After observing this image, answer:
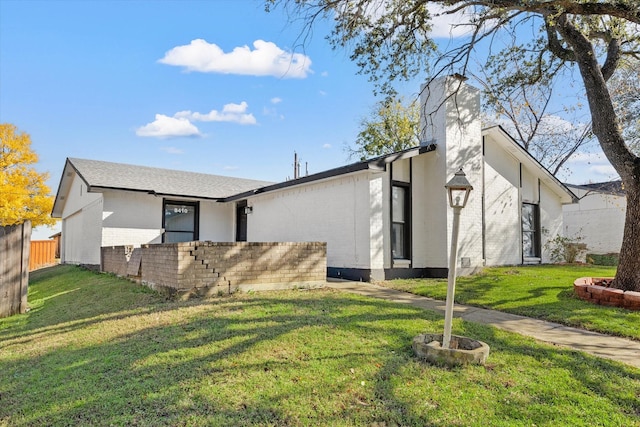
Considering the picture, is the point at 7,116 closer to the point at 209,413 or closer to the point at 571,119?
the point at 209,413

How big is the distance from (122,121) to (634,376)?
63.6 ft

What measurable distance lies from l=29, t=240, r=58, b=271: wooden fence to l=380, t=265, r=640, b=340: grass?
27.4 meters

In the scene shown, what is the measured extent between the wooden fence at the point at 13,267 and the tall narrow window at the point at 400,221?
8.90 meters

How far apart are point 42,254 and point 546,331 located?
32099mm

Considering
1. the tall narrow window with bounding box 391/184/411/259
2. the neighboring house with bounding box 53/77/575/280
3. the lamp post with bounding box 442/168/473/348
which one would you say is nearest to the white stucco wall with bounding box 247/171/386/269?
the neighboring house with bounding box 53/77/575/280

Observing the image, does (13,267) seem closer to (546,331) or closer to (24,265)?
(24,265)

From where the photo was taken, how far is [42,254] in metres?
28.4

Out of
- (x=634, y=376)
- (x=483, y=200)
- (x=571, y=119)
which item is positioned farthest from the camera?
(x=571, y=119)

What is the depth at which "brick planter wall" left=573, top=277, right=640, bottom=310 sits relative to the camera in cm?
706

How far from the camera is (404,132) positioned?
2972 cm

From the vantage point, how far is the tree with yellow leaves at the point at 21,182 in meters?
18.9

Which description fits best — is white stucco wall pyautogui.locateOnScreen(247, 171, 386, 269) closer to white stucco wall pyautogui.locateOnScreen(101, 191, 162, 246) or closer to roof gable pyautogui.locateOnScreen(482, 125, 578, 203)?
roof gable pyautogui.locateOnScreen(482, 125, 578, 203)

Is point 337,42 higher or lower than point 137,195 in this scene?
higher

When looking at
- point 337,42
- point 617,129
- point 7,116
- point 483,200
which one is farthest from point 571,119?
point 7,116
